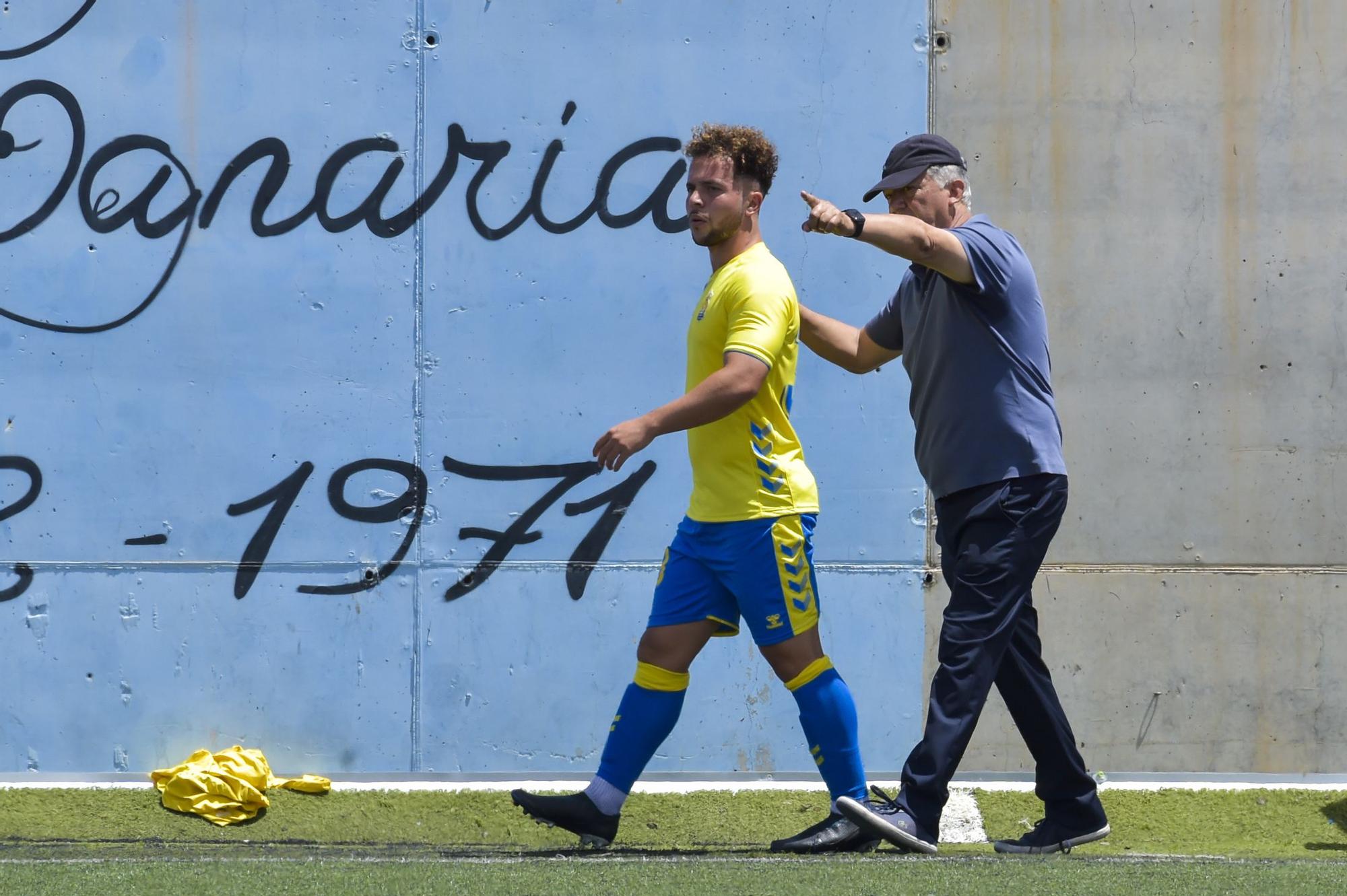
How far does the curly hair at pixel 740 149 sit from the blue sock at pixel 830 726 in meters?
1.28

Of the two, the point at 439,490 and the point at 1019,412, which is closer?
the point at 1019,412

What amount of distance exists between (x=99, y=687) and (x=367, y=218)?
180 centimetres

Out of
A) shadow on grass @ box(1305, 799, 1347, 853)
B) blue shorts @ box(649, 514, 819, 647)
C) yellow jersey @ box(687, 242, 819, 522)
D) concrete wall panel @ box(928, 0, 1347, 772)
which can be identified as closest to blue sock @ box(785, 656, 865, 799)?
blue shorts @ box(649, 514, 819, 647)

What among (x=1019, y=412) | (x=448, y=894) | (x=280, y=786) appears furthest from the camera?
(x=280, y=786)

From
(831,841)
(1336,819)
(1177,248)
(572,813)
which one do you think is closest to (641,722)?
(572,813)

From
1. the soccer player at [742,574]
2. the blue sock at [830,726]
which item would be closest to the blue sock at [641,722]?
the soccer player at [742,574]

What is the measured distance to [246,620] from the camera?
5020 millimetres

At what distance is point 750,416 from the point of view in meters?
3.80

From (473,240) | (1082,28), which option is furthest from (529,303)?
(1082,28)

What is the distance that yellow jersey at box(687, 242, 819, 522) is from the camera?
3752mm

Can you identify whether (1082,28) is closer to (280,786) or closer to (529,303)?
(529,303)

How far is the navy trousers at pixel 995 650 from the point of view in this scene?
3.46 meters

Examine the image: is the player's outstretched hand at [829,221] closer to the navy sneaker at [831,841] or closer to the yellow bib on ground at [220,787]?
the navy sneaker at [831,841]

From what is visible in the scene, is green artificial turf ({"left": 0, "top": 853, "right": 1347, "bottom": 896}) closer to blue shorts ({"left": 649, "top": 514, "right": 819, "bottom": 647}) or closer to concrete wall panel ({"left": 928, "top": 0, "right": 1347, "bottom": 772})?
blue shorts ({"left": 649, "top": 514, "right": 819, "bottom": 647})
